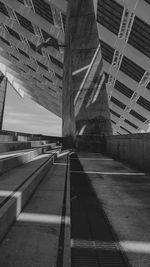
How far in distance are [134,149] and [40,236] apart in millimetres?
5682

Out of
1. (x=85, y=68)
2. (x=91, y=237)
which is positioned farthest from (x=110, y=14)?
(x=91, y=237)

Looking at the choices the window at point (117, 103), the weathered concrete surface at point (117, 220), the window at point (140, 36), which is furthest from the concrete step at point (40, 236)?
the window at point (117, 103)

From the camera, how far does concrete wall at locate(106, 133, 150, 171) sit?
6484 millimetres

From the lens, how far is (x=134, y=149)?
7598mm

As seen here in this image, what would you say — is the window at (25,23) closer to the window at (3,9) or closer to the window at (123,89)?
the window at (3,9)

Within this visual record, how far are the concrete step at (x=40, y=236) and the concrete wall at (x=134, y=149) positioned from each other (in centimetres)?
356

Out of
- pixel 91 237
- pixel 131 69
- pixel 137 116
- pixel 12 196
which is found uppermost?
pixel 131 69

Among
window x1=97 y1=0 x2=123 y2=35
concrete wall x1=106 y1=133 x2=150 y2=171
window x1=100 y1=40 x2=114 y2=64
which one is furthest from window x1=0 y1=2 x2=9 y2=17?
concrete wall x1=106 y1=133 x2=150 y2=171

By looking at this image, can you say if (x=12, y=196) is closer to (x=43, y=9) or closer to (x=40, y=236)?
(x=40, y=236)

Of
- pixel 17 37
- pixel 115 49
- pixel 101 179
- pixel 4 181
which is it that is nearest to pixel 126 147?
pixel 101 179

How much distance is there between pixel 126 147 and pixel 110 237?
6.38 meters

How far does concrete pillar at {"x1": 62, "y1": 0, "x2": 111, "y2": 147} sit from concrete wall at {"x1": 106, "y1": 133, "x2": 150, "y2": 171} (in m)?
3.35

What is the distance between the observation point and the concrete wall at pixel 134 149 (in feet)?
21.3

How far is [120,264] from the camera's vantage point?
1914 mm
